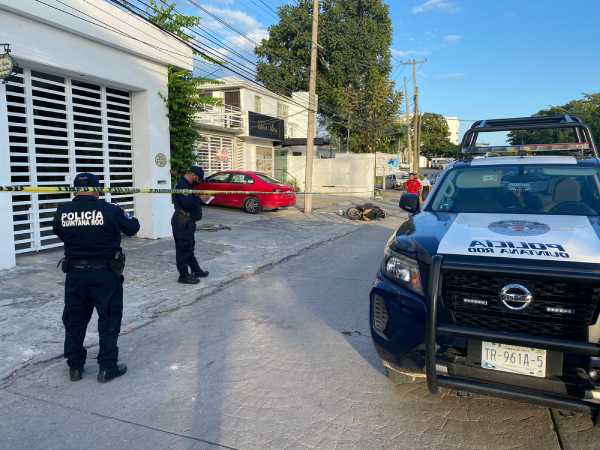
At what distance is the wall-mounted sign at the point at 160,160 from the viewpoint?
1028cm

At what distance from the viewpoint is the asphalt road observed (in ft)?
9.52

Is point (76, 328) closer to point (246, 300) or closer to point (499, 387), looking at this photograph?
point (246, 300)

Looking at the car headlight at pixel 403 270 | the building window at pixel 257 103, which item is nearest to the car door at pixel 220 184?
the building window at pixel 257 103

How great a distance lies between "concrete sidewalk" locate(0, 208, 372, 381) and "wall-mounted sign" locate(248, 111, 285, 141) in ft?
36.4

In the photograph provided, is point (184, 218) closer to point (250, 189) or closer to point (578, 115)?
point (250, 189)

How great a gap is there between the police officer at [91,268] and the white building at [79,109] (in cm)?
437

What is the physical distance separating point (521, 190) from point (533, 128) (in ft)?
4.21

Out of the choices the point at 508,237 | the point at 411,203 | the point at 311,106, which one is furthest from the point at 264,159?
the point at 508,237

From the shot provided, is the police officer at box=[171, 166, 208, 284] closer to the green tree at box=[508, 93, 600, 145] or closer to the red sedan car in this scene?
the red sedan car

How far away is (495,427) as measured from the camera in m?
3.02

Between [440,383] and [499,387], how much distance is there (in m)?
0.33

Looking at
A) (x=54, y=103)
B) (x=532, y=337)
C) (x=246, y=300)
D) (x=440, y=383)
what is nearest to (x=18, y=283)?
(x=246, y=300)

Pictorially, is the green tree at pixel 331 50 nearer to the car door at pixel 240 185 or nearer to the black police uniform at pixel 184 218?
the car door at pixel 240 185

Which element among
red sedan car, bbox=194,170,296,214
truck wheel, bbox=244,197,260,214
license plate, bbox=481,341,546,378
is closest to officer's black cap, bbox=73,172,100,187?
license plate, bbox=481,341,546,378
